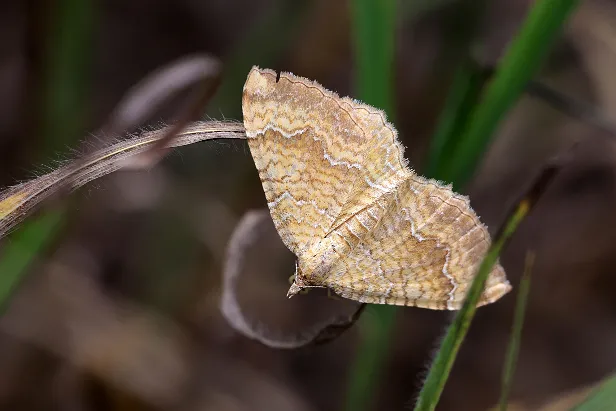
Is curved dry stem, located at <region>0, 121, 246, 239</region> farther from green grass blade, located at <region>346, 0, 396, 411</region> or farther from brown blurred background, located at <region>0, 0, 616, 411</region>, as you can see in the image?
brown blurred background, located at <region>0, 0, 616, 411</region>

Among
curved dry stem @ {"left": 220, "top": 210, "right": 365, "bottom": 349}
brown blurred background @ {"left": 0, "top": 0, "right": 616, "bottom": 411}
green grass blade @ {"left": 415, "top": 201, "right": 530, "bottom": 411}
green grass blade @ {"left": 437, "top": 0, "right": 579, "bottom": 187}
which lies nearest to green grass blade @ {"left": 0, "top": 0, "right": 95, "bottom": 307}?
brown blurred background @ {"left": 0, "top": 0, "right": 616, "bottom": 411}

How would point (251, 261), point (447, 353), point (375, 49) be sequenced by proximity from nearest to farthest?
point (447, 353) < point (375, 49) < point (251, 261)

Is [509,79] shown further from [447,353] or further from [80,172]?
[80,172]

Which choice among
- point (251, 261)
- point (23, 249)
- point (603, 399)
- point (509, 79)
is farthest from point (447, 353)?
point (251, 261)

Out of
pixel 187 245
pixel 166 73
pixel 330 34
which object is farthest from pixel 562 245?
pixel 166 73

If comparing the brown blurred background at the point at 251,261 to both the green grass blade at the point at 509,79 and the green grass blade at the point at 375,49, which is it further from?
the green grass blade at the point at 509,79

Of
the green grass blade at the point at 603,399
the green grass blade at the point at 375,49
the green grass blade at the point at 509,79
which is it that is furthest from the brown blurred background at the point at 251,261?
the green grass blade at the point at 603,399
